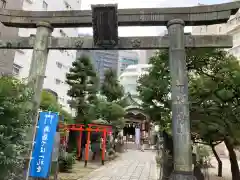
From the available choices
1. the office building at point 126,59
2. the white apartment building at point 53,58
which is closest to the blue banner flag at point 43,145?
the white apartment building at point 53,58

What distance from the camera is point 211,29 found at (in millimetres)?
42719

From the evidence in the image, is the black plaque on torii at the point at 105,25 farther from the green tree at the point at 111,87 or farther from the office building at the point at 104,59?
the office building at the point at 104,59

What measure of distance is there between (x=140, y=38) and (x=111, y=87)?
17.9m

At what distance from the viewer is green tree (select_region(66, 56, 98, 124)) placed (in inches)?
747

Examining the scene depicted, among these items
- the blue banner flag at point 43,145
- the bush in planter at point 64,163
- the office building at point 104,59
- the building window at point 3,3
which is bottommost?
the bush in planter at point 64,163

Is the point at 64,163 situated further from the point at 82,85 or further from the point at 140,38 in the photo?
the point at 140,38

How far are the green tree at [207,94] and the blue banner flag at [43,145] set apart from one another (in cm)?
509

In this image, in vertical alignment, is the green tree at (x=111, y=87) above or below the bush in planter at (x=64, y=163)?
above

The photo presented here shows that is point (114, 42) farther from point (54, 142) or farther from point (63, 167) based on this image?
point (63, 167)

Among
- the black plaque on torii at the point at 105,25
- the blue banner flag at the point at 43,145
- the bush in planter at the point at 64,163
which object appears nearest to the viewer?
the blue banner flag at the point at 43,145

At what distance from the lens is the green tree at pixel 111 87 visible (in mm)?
25711

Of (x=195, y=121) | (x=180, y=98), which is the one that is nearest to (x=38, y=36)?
(x=180, y=98)

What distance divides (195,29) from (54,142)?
43.4 m

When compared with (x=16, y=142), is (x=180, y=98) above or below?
above
